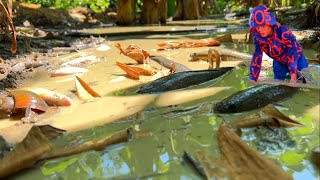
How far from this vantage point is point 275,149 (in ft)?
9.09

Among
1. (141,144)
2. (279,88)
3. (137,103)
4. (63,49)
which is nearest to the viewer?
(141,144)

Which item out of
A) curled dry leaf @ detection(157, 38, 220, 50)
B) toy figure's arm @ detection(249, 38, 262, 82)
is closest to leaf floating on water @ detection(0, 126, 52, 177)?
toy figure's arm @ detection(249, 38, 262, 82)

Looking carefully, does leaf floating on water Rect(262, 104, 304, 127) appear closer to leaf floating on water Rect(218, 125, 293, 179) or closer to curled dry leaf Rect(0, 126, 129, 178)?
leaf floating on water Rect(218, 125, 293, 179)

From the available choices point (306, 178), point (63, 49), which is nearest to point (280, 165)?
point (306, 178)

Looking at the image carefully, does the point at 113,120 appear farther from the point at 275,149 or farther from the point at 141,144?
the point at 275,149

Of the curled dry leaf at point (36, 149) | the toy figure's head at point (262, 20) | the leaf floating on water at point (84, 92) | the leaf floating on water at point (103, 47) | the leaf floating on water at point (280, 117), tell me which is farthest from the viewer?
the leaf floating on water at point (103, 47)

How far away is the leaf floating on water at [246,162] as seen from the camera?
7.61 feet

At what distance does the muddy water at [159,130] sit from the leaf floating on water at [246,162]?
140 mm

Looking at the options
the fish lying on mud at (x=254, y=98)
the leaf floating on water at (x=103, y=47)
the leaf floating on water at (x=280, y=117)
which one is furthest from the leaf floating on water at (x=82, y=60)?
the leaf floating on water at (x=280, y=117)

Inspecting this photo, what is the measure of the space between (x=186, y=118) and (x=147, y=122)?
35 centimetres

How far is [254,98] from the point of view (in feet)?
12.4

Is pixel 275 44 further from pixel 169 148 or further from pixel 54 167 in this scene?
pixel 54 167

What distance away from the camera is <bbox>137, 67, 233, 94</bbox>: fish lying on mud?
4871 mm

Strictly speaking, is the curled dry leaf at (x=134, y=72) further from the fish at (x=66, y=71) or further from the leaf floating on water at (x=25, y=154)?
the leaf floating on water at (x=25, y=154)
